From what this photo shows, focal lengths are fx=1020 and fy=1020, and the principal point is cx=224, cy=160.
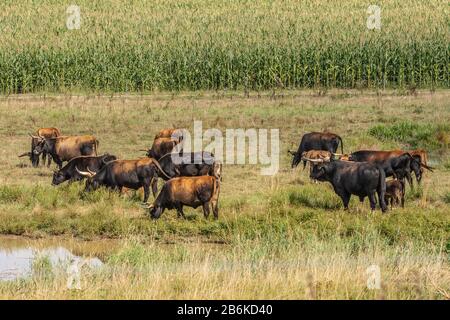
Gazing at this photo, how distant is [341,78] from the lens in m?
32.7

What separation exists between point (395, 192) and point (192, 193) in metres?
3.27

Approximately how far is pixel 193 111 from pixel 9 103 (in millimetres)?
5766

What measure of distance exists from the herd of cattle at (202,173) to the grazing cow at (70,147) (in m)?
0.15

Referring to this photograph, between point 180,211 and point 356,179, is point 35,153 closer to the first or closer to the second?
point 180,211

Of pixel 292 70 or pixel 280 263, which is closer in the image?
pixel 280 263

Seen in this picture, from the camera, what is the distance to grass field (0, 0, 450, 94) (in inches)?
1281

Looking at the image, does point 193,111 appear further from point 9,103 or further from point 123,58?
point 123,58

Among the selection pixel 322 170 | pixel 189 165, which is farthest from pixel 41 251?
pixel 322 170

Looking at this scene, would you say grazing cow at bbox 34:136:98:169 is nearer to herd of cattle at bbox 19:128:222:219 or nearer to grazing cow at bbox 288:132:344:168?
herd of cattle at bbox 19:128:222:219

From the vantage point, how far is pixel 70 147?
66.5 feet

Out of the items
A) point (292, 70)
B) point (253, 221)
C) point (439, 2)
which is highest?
point (439, 2)

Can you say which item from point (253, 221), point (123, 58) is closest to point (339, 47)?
point (123, 58)

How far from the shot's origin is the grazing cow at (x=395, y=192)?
15.9 metres

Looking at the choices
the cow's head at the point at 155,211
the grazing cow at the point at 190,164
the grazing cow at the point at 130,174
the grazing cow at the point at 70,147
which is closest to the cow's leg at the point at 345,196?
the grazing cow at the point at 190,164
